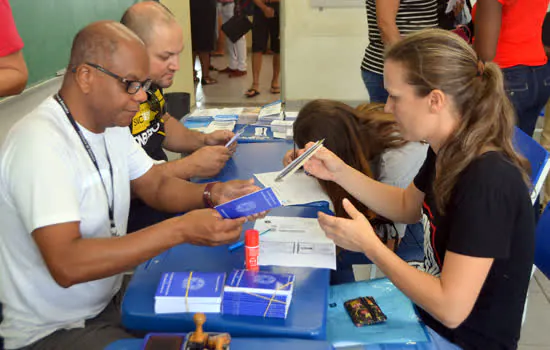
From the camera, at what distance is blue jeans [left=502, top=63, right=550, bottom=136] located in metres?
2.74

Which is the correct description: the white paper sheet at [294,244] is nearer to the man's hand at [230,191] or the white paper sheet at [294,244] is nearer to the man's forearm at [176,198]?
the man's hand at [230,191]

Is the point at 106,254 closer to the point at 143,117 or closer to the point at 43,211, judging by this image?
the point at 43,211

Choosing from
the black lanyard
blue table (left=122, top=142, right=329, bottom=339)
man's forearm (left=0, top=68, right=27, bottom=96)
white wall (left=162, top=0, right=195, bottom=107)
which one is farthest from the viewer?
white wall (left=162, top=0, right=195, bottom=107)

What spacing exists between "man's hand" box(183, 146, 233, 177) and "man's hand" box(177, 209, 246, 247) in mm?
767

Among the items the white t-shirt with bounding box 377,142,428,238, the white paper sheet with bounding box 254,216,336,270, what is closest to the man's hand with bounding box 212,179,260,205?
the white paper sheet with bounding box 254,216,336,270

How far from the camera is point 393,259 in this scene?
1.41 m

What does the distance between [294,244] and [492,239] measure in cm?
61

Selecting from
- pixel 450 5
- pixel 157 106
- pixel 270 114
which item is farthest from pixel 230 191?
pixel 450 5

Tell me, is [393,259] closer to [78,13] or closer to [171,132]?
[171,132]

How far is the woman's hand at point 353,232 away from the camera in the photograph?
4.75 ft

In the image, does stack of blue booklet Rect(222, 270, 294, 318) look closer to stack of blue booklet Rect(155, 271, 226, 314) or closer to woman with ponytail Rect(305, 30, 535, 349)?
stack of blue booklet Rect(155, 271, 226, 314)

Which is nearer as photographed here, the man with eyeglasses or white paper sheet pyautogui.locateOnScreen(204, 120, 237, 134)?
the man with eyeglasses

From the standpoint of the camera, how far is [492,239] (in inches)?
49.5

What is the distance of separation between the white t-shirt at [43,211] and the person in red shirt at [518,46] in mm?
1890
